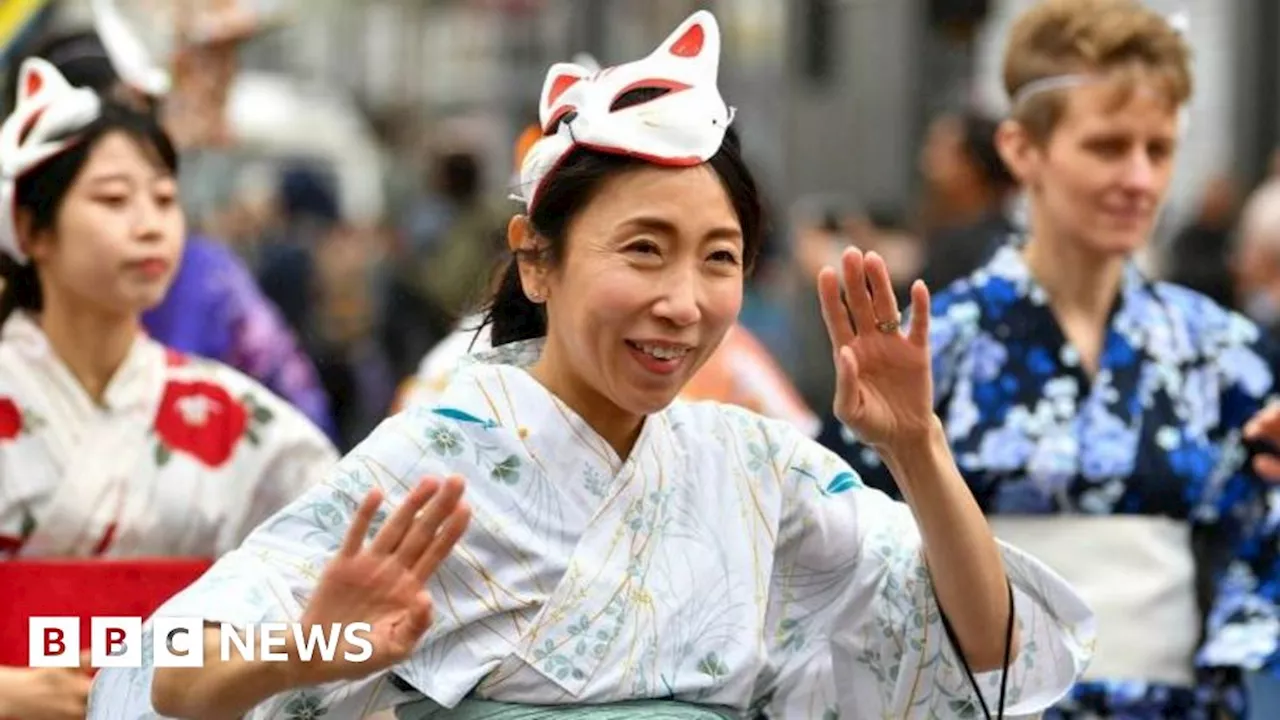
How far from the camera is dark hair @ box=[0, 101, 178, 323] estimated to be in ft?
18.1

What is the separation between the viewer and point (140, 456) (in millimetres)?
5508

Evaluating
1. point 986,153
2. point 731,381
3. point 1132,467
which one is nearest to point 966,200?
point 986,153

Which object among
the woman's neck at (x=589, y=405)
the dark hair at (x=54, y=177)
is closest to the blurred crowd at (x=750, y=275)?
the woman's neck at (x=589, y=405)

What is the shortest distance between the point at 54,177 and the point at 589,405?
→ 69.6 inches

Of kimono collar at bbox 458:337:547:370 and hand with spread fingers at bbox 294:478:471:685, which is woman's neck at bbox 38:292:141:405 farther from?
hand with spread fingers at bbox 294:478:471:685

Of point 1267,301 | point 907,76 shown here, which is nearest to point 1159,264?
point 907,76

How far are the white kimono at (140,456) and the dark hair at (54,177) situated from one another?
0.05 meters

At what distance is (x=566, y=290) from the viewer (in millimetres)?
4086

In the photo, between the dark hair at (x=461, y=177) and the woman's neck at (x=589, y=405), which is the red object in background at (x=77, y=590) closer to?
the woman's neck at (x=589, y=405)

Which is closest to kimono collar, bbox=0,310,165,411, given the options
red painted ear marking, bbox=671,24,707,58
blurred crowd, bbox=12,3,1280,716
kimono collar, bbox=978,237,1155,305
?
blurred crowd, bbox=12,3,1280,716

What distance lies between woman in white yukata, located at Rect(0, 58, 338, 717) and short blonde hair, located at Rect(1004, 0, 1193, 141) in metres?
1.58

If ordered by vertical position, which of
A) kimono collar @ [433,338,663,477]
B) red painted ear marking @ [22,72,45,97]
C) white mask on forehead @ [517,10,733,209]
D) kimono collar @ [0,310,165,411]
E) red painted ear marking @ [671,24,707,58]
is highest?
red painted ear marking @ [671,24,707,58]

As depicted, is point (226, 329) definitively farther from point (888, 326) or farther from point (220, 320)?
point (888, 326)

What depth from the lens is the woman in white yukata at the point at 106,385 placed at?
5.41 meters
